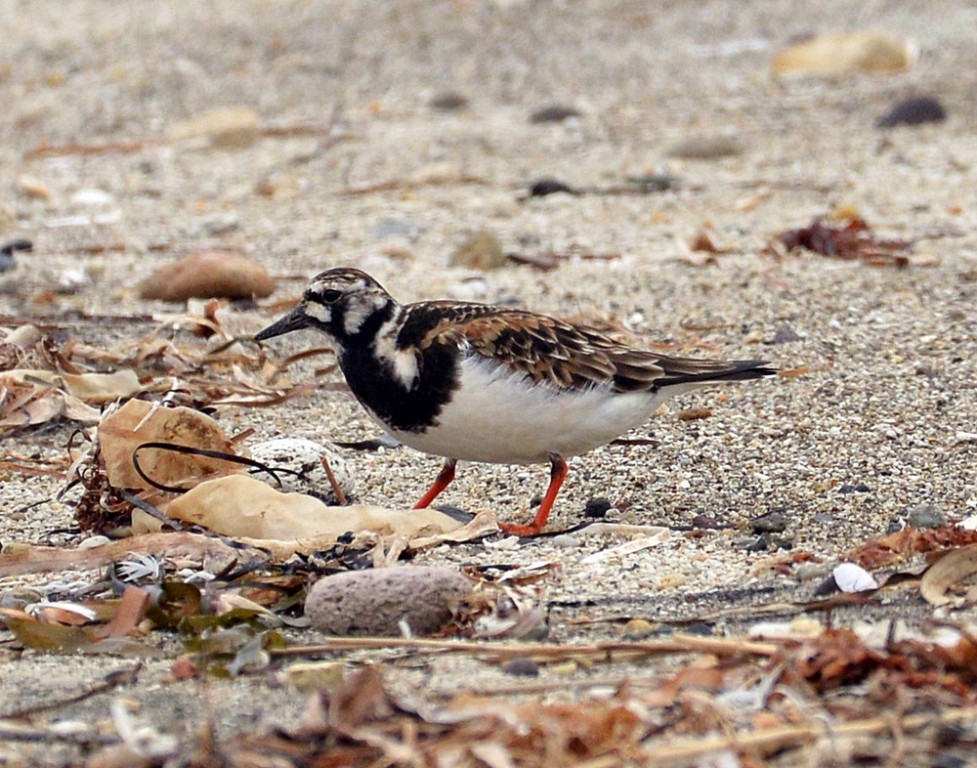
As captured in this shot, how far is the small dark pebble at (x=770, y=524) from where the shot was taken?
128 inches

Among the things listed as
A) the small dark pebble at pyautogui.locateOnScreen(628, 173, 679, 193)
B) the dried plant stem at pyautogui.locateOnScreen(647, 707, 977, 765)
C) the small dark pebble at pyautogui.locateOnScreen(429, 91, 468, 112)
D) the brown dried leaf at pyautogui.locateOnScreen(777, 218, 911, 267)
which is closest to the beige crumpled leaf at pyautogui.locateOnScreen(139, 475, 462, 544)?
the dried plant stem at pyautogui.locateOnScreen(647, 707, 977, 765)

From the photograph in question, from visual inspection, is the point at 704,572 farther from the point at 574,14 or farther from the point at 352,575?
the point at 574,14

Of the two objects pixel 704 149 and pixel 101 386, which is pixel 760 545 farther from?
pixel 704 149

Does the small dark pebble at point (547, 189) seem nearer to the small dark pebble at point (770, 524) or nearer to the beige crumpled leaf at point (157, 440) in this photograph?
the beige crumpled leaf at point (157, 440)

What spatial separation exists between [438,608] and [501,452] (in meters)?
0.73

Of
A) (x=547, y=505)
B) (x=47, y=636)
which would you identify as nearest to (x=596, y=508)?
(x=547, y=505)

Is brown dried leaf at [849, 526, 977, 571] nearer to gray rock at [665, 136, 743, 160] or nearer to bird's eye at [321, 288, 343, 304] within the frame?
bird's eye at [321, 288, 343, 304]

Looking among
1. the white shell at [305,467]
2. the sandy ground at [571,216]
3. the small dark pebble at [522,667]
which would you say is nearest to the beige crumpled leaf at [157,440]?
the white shell at [305,467]

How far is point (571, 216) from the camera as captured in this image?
664cm

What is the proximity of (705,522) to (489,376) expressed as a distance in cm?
53

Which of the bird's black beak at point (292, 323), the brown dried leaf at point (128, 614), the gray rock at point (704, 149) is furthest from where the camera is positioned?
the gray rock at point (704, 149)

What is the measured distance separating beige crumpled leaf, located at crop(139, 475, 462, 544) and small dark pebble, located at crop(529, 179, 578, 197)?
12.7ft

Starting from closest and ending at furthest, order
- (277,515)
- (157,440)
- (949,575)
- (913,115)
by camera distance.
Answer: (949,575) < (277,515) < (157,440) < (913,115)

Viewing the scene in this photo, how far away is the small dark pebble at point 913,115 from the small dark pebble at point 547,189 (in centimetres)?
189
